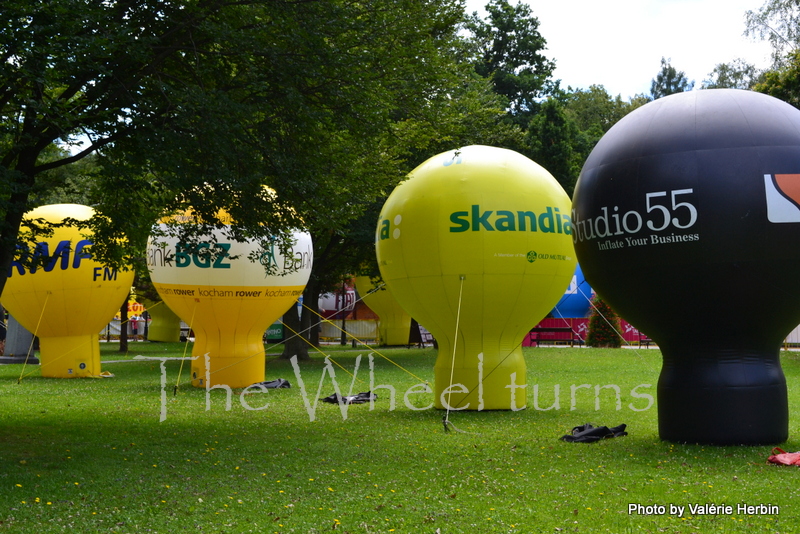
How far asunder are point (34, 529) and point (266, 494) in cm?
210

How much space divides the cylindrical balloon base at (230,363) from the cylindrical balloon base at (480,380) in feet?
19.8

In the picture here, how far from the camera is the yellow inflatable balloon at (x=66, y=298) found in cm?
2033

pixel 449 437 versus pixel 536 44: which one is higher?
A: pixel 536 44

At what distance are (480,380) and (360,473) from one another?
17.0ft

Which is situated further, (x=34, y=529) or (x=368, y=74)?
(x=368, y=74)

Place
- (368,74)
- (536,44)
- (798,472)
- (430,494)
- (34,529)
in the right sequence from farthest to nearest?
(536,44) → (368,74) → (798,472) → (430,494) → (34,529)

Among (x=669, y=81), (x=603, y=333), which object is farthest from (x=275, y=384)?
(x=669, y=81)

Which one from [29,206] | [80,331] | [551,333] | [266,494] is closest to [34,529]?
[266,494]

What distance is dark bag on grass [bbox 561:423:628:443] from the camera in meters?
10.8

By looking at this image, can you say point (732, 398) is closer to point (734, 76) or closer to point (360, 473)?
point (360, 473)

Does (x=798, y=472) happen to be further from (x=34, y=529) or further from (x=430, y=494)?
(x=34, y=529)

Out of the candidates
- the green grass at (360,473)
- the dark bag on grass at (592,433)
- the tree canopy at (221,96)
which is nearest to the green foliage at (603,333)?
the green grass at (360,473)

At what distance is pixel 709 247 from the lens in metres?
9.05

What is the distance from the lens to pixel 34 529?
256 inches
